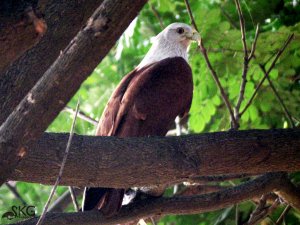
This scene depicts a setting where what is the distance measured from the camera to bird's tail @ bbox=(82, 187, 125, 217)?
3395 mm

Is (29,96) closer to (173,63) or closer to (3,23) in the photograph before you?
(3,23)

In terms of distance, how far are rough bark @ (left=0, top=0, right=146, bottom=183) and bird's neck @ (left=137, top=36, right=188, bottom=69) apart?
255cm

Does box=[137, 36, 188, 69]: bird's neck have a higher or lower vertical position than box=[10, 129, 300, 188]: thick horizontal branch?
lower

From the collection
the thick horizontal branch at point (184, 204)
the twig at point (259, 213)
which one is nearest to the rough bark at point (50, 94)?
the thick horizontal branch at point (184, 204)

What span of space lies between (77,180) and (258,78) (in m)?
2.31

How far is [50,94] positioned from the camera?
2.10 metres

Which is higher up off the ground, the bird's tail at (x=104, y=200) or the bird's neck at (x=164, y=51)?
the bird's tail at (x=104, y=200)

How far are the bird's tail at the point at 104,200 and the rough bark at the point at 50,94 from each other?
1.32m

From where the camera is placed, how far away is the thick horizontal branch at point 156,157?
291 cm

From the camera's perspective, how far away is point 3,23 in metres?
1.78

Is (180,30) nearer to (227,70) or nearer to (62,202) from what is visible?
(227,70)

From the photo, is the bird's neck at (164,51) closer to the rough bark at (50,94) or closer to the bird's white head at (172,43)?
the bird's white head at (172,43)

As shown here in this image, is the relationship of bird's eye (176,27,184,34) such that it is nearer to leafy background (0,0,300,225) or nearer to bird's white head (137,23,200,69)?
bird's white head (137,23,200,69)

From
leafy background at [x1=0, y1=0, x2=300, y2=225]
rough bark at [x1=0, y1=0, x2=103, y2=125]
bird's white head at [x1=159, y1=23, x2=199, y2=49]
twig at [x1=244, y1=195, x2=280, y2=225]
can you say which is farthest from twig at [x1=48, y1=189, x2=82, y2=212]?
rough bark at [x1=0, y1=0, x2=103, y2=125]
